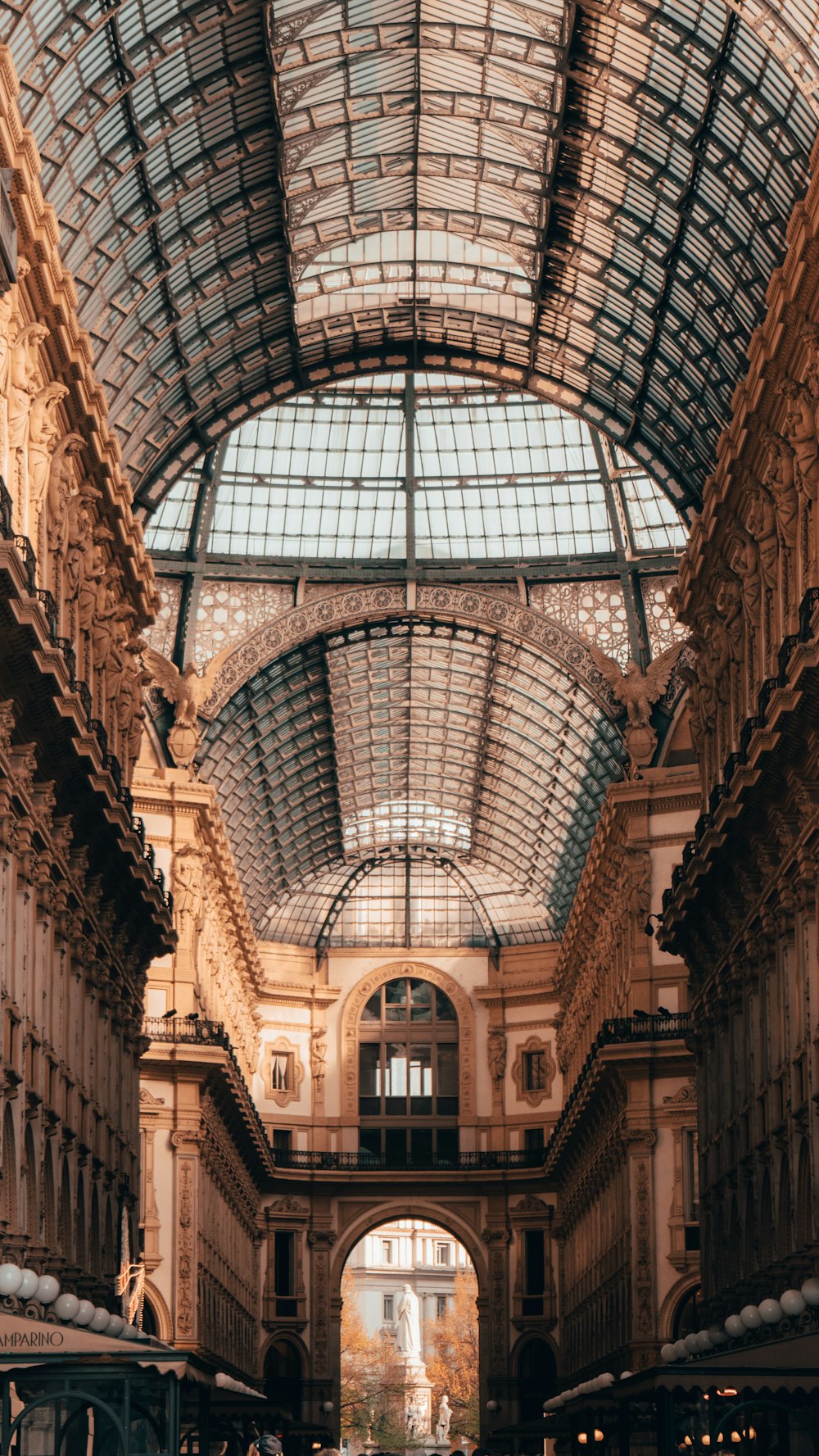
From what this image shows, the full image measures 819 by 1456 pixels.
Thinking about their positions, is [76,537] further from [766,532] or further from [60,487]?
[766,532]

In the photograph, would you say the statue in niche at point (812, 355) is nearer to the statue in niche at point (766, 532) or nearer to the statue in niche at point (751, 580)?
the statue in niche at point (766, 532)

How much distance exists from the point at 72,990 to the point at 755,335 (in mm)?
19664

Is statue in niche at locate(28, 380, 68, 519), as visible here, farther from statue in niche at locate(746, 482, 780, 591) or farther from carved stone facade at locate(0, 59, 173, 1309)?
statue in niche at locate(746, 482, 780, 591)

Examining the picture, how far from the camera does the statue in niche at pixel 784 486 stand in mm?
43562

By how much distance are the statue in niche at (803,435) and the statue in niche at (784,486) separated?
0.72 metres

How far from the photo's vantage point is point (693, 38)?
161 ft

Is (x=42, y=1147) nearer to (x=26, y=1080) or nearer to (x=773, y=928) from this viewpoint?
(x=26, y=1080)

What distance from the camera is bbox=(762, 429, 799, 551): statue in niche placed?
43562 millimetres

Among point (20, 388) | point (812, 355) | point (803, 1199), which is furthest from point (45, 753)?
point (803, 1199)

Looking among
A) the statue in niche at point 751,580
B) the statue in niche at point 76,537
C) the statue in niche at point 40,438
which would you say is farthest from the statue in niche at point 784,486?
the statue in niche at point 76,537

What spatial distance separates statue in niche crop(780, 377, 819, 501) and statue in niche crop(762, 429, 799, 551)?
0.72 meters

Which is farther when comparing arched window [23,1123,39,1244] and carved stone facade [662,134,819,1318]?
arched window [23,1123,39,1244]

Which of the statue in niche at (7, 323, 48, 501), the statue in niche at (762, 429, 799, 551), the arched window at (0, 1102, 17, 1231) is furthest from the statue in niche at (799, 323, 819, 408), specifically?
the arched window at (0, 1102, 17, 1231)

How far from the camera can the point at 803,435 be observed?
137 feet
